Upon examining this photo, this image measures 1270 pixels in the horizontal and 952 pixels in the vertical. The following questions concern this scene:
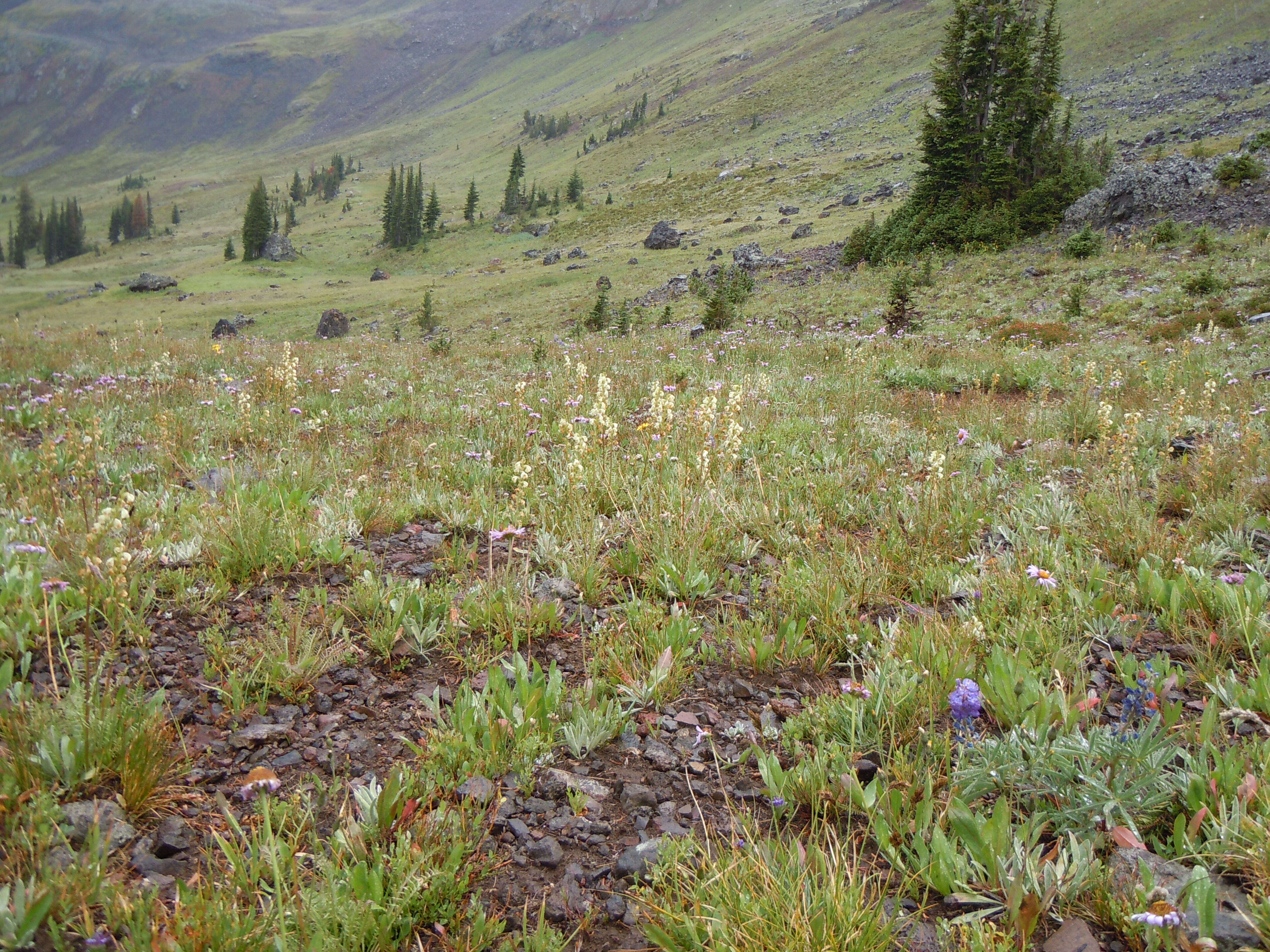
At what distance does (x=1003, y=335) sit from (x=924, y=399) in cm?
722

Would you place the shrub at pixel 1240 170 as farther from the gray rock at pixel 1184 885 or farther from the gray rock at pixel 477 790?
the gray rock at pixel 477 790

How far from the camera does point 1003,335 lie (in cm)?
1420

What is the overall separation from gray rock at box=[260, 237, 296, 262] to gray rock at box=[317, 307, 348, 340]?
216ft

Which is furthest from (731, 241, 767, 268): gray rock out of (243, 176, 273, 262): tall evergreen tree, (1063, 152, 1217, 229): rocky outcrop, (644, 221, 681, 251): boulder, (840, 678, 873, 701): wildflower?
(243, 176, 273, 262): tall evergreen tree

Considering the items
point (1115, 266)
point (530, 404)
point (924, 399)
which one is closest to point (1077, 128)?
point (1115, 266)

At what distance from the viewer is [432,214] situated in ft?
327

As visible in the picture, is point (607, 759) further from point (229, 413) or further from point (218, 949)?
point (229, 413)

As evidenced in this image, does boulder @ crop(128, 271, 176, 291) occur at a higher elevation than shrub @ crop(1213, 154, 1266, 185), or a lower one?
lower

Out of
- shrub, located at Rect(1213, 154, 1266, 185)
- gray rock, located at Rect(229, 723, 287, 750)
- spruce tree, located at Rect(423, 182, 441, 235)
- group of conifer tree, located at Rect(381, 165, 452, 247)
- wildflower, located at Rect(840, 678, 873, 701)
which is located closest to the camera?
gray rock, located at Rect(229, 723, 287, 750)

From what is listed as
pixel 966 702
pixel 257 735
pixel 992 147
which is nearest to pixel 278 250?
pixel 992 147

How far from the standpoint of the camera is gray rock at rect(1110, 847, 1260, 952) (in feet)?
5.56

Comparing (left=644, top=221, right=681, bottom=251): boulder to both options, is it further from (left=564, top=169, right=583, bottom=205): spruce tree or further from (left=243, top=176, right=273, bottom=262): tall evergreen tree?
(left=243, top=176, right=273, bottom=262): tall evergreen tree

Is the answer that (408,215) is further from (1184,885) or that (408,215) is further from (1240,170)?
(1184,885)

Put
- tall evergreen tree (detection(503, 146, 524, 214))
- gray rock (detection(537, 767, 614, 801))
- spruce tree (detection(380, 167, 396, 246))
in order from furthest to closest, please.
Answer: tall evergreen tree (detection(503, 146, 524, 214)), spruce tree (detection(380, 167, 396, 246)), gray rock (detection(537, 767, 614, 801))
